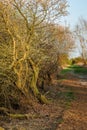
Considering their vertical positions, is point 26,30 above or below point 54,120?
above

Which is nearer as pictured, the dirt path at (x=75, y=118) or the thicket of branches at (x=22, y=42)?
the dirt path at (x=75, y=118)

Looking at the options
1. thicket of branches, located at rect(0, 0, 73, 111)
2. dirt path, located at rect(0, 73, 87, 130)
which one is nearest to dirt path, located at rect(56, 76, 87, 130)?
dirt path, located at rect(0, 73, 87, 130)

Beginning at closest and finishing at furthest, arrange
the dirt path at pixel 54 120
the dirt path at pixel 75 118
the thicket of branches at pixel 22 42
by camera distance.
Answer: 1. the dirt path at pixel 75 118
2. the dirt path at pixel 54 120
3. the thicket of branches at pixel 22 42

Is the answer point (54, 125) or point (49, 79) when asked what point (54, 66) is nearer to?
point (49, 79)

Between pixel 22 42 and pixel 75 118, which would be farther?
pixel 22 42

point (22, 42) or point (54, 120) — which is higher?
point (22, 42)

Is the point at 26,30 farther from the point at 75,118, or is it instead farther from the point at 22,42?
the point at 75,118

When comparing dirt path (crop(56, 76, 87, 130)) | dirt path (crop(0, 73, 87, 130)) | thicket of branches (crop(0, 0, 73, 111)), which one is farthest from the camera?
thicket of branches (crop(0, 0, 73, 111))

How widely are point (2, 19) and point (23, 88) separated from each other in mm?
3204

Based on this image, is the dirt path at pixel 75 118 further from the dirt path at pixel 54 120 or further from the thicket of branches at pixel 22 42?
the thicket of branches at pixel 22 42

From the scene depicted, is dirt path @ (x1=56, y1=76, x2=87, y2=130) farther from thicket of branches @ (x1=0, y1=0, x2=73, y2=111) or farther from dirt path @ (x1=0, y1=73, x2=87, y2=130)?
thicket of branches @ (x1=0, y1=0, x2=73, y2=111)

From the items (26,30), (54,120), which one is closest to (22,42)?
(26,30)

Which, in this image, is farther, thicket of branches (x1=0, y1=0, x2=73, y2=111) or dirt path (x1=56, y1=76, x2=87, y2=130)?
thicket of branches (x1=0, y1=0, x2=73, y2=111)

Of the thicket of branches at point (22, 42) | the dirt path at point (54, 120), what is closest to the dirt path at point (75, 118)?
the dirt path at point (54, 120)
